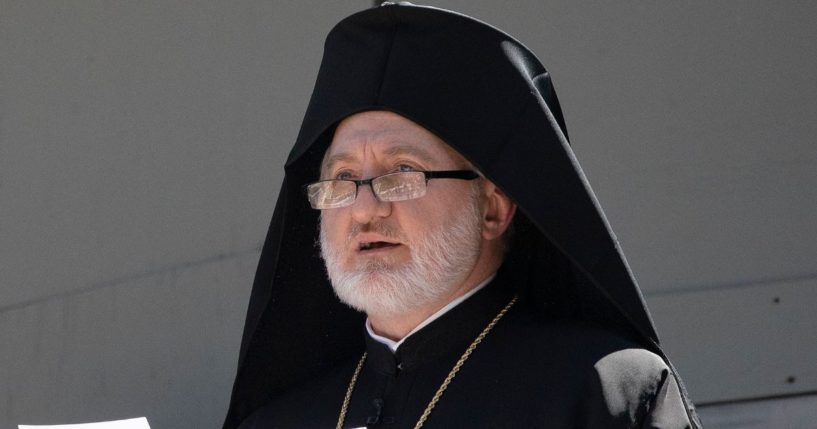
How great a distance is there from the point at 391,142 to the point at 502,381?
67 centimetres

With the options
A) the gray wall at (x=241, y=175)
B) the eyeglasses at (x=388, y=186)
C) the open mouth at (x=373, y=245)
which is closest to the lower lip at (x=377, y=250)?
the open mouth at (x=373, y=245)

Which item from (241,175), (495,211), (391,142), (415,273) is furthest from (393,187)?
(241,175)

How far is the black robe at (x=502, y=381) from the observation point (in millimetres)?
3500

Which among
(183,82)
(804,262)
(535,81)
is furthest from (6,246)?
(804,262)

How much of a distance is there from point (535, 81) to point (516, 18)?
4.64 feet

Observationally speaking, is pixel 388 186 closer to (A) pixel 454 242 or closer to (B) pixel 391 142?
(B) pixel 391 142

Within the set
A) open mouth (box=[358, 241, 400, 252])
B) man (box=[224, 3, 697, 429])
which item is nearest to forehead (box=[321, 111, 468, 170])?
man (box=[224, 3, 697, 429])

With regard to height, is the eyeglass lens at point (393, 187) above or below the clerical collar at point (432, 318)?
above

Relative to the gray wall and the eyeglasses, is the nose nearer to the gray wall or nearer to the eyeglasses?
the eyeglasses

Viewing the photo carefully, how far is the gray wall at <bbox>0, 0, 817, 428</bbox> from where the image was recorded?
5.05 meters

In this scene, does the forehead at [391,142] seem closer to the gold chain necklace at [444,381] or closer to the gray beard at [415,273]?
Result: the gray beard at [415,273]

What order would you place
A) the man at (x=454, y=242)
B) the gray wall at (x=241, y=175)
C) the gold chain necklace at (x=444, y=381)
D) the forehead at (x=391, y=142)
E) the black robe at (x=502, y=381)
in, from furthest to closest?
the gray wall at (x=241, y=175) < the forehead at (x=391, y=142) < the gold chain necklace at (x=444, y=381) < the man at (x=454, y=242) < the black robe at (x=502, y=381)

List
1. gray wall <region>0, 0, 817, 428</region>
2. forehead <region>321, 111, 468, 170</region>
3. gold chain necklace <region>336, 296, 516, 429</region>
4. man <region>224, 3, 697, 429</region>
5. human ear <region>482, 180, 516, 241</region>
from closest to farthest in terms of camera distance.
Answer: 1. man <region>224, 3, 697, 429</region>
2. gold chain necklace <region>336, 296, 516, 429</region>
3. forehead <region>321, 111, 468, 170</region>
4. human ear <region>482, 180, 516, 241</region>
5. gray wall <region>0, 0, 817, 428</region>

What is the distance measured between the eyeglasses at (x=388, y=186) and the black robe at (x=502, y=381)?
0.31m
